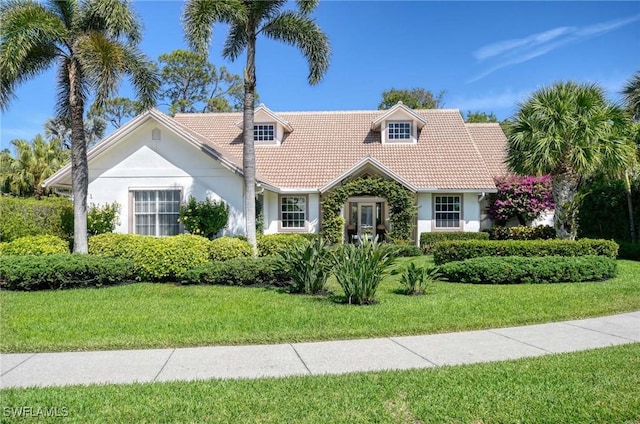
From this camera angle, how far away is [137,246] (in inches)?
516

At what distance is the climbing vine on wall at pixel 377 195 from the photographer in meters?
20.9

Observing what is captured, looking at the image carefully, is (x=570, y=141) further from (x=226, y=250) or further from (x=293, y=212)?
(x=293, y=212)

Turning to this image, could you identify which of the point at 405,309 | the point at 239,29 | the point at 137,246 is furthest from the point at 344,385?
the point at 239,29

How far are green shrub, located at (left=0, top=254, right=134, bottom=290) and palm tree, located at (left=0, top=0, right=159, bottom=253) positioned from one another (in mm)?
2353

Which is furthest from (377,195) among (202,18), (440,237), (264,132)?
(202,18)

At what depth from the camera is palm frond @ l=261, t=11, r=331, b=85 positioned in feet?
49.3

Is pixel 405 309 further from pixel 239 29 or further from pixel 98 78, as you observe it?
pixel 239 29

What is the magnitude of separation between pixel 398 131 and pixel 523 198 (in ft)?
25.1

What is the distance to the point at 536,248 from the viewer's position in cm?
1359

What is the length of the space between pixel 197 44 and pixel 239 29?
2668mm

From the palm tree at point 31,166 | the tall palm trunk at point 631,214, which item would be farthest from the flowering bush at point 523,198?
the palm tree at point 31,166

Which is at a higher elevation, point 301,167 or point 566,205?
point 301,167

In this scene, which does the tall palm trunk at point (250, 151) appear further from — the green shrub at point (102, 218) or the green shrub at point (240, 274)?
the green shrub at point (102, 218)

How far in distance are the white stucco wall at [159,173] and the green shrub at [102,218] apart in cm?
26
